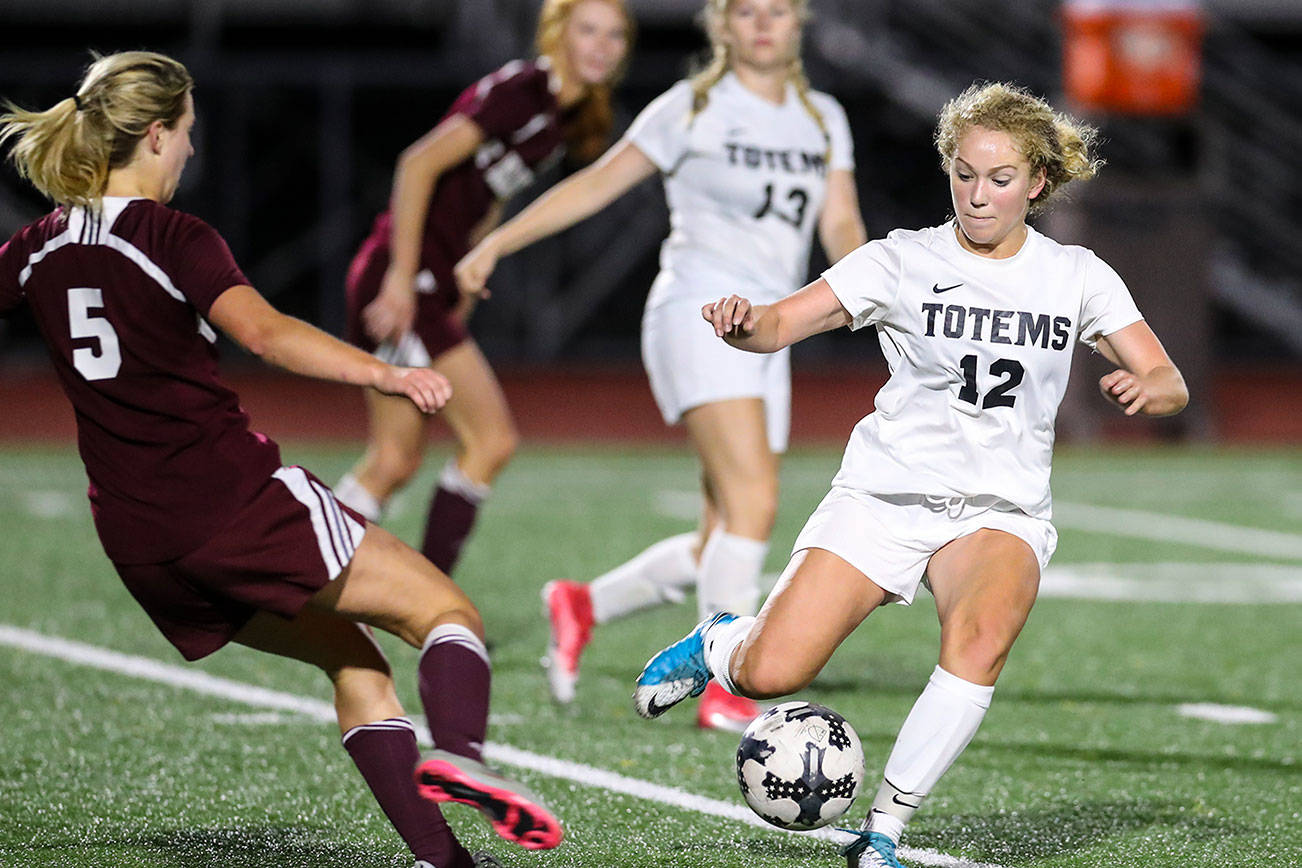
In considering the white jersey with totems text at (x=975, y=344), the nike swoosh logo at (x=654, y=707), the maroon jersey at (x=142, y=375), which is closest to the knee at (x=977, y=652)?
the white jersey with totems text at (x=975, y=344)

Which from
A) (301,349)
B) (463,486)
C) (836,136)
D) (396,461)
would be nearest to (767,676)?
(301,349)

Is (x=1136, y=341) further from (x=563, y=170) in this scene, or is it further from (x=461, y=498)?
(x=563, y=170)

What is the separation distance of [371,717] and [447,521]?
281 centimetres

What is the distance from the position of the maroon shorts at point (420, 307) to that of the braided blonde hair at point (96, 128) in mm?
2920

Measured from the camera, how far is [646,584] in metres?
5.65

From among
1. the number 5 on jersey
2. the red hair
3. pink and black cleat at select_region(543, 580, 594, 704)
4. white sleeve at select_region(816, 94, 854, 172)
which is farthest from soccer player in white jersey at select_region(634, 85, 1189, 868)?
the red hair

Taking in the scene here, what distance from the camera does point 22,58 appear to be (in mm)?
18438

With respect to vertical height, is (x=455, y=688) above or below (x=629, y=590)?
above

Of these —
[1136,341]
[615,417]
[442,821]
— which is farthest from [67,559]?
[615,417]

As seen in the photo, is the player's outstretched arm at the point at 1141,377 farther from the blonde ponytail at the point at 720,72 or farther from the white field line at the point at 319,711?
the blonde ponytail at the point at 720,72

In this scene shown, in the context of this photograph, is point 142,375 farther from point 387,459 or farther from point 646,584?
point 387,459

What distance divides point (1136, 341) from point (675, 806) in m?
1.46

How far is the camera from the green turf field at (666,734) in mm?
3898

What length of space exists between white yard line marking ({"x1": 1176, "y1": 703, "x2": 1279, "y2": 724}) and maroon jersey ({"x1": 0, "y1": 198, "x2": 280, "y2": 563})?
311 cm
